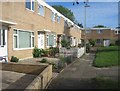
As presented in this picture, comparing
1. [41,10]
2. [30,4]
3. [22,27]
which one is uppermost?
[41,10]

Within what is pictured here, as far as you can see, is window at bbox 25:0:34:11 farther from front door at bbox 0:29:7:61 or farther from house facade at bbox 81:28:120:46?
house facade at bbox 81:28:120:46

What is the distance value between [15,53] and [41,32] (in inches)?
370

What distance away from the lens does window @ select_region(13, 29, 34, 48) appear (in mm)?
20709

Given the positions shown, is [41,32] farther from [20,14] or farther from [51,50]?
[20,14]

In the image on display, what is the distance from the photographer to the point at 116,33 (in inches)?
3273

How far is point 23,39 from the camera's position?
22562mm

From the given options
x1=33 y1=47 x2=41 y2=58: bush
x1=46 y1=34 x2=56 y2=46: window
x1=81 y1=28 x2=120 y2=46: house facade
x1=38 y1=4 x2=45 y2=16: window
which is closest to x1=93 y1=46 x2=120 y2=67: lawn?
x1=33 y1=47 x2=41 y2=58: bush

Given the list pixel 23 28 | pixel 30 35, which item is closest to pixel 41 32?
pixel 30 35

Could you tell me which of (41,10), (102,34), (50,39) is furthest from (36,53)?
(102,34)

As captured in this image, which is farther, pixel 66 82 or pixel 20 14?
pixel 20 14

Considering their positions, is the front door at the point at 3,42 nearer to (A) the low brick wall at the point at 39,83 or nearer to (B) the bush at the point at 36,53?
(B) the bush at the point at 36,53

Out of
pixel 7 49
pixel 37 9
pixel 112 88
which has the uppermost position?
pixel 37 9

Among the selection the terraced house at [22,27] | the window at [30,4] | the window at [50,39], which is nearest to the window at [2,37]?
the terraced house at [22,27]

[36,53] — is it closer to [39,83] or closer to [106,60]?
[106,60]
